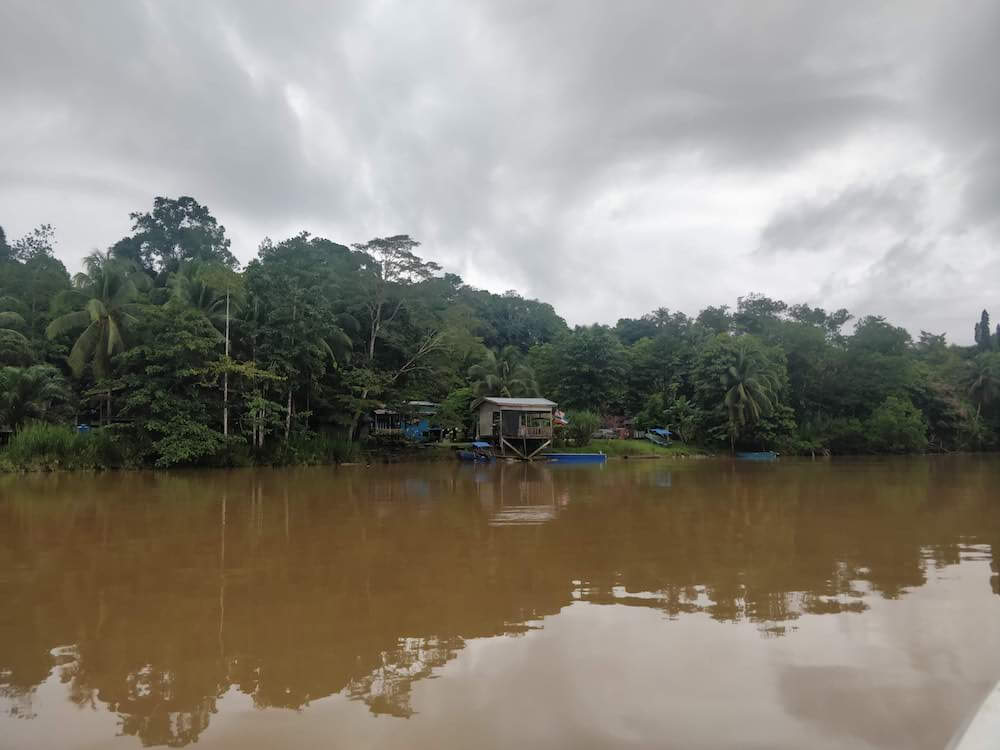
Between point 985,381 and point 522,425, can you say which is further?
point 985,381

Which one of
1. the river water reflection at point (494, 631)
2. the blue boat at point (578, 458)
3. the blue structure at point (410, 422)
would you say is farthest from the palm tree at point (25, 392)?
the blue boat at point (578, 458)

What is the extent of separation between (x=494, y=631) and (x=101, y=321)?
21.6 m

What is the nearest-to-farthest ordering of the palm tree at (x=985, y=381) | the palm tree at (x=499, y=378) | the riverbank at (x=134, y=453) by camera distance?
the riverbank at (x=134, y=453) → the palm tree at (x=499, y=378) → the palm tree at (x=985, y=381)

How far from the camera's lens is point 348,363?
26.1 meters

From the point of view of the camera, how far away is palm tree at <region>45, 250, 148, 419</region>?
21.5m

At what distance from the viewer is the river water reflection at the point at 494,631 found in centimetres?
356

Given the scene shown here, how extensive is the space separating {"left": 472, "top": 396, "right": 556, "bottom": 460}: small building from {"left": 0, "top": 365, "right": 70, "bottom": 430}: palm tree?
627 inches

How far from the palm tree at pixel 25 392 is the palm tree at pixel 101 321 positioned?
126 cm

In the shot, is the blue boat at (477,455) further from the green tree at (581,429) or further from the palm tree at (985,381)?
the palm tree at (985,381)

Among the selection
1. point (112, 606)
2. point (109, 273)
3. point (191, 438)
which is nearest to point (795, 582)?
point (112, 606)

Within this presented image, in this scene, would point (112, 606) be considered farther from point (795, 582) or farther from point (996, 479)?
point (996, 479)

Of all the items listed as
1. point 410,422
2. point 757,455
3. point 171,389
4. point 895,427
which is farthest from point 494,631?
point 895,427

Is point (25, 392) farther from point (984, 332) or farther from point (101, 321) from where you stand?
point (984, 332)

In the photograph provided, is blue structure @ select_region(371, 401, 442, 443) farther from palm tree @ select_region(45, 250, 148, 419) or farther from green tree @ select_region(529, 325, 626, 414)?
palm tree @ select_region(45, 250, 148, 419)
